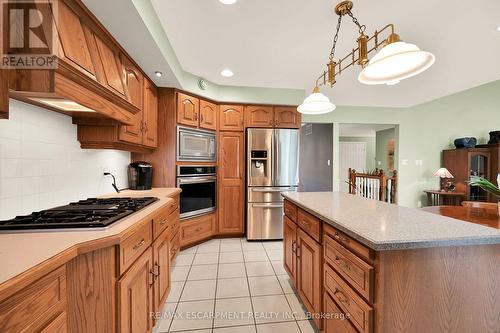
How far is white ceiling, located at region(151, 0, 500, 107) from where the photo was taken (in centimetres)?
168

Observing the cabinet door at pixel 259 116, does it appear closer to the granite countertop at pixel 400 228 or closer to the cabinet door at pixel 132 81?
the cabinet door at pixel 132 81

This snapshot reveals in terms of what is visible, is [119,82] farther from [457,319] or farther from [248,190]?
[457,319]

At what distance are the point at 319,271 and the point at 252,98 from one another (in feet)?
8.80

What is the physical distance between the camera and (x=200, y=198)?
304cm

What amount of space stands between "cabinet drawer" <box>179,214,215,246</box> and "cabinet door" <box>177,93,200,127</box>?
54.5 inches

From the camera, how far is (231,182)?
330 cm

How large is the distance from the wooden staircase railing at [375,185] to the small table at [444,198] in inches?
96.3

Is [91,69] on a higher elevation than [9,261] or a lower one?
higher

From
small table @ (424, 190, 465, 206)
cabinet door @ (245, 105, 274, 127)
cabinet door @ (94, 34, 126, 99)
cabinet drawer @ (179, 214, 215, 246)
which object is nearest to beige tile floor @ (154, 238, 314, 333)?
cabinet drawer @ (179, 214, 215, 246)

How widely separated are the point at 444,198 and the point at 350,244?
500 cm

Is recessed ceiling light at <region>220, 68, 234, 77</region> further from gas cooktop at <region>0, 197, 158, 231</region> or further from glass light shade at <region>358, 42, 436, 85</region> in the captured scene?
gas cooktop at <region>0, 197, 158, 231</region>

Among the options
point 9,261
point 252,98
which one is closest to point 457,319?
point 9,261

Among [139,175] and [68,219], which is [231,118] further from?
[68,219]

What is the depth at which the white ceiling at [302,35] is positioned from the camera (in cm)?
168
